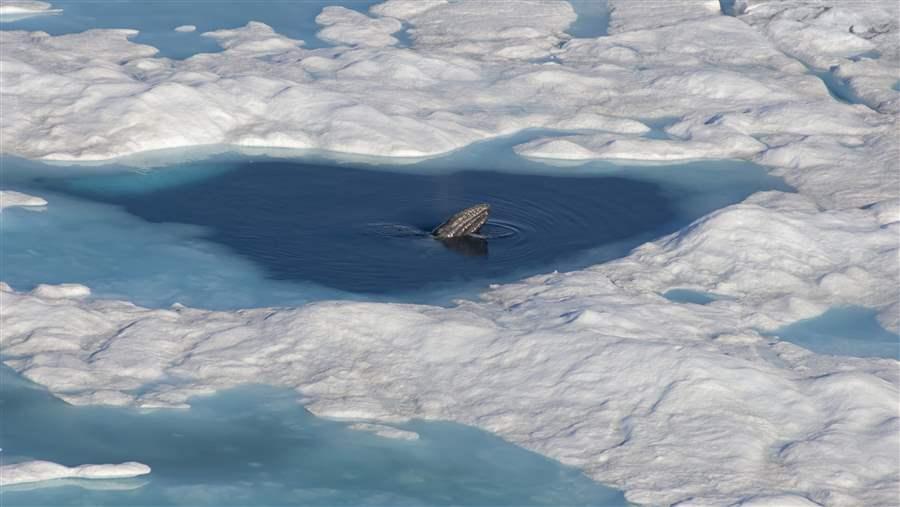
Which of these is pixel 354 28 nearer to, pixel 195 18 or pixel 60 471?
pixel 195 18

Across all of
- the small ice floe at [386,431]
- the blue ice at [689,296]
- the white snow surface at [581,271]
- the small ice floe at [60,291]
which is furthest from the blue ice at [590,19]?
the small ice floe at [386,431]

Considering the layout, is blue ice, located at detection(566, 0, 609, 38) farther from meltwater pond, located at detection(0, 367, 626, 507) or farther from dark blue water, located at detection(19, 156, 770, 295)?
meltwater pond, located at detection(0, 367, 626, 507)

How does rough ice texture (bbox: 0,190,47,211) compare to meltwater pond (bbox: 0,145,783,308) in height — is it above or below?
above

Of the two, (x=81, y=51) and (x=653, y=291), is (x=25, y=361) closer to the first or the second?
(x=653, y=291)

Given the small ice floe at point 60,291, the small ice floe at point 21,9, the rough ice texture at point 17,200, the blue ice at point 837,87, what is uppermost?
the small ice floe at point 21,9

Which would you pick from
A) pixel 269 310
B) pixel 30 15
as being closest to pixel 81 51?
pixel 30 15

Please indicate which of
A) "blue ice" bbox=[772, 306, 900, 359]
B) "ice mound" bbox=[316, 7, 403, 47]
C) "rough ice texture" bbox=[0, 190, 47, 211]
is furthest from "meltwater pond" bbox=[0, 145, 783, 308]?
"ice mound" bbox=[316, 7, 403, 47]

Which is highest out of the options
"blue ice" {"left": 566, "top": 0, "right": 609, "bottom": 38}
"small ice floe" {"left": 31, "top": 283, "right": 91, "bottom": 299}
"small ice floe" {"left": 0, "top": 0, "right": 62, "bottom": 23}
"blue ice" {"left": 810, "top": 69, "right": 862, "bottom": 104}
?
"small ice floe" {"left": 0, "top": 0, "right": 62, "bottom": 23}

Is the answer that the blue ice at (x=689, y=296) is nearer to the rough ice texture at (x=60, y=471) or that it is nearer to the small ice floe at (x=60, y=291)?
the small ice floe at (x=60, y=291)
